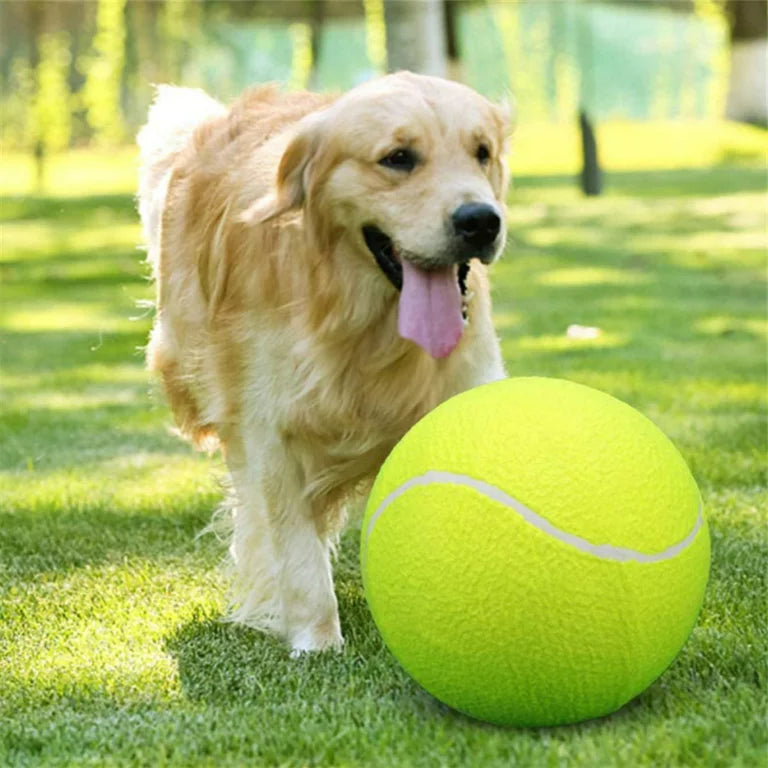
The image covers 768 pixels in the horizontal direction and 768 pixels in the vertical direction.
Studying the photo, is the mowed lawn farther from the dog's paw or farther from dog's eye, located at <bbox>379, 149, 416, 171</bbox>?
dog's eye, located at <bbox>379, 149, 416, 171</bbox>

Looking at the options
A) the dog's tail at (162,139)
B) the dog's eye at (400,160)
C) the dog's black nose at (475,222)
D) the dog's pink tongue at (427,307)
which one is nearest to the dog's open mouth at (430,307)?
the dog's pink tongue at (427,307)

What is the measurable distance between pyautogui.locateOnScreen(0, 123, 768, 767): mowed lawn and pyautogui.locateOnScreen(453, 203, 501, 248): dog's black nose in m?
1.04

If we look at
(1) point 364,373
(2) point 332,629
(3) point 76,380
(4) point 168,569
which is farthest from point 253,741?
(3) point 76,380

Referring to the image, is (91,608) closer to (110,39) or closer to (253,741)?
(253,741)

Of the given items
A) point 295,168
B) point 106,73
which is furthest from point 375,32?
point 295,168

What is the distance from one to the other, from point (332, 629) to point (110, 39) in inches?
802

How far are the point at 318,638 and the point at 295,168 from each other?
122 centimetres

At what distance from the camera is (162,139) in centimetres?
515

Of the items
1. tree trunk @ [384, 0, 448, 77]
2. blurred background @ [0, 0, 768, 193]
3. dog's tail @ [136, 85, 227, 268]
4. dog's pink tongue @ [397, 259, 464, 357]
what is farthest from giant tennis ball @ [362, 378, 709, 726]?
blurred background @ [0, 0, 768, 193]

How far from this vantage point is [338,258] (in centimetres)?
370

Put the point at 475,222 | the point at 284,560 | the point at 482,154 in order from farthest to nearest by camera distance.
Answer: the point at 284,560, the point at 482,154, the point at 475,222

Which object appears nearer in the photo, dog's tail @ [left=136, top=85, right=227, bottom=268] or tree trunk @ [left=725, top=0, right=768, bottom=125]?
dog's tail @ [left=136, top=85, right=227, bottom=268]

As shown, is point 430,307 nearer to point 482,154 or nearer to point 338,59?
point 482,154

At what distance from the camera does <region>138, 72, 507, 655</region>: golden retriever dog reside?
3523 mm
